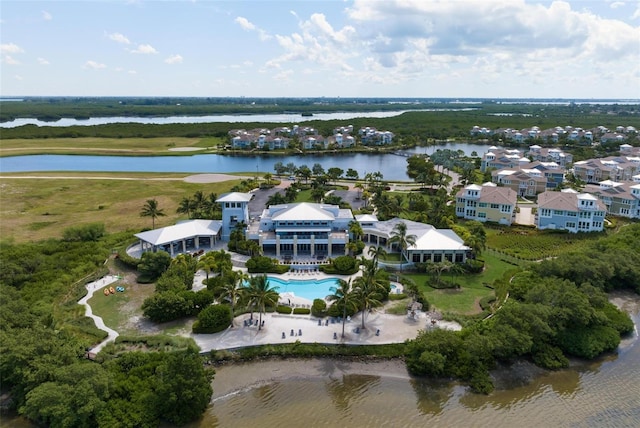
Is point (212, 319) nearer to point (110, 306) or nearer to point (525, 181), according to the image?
point (110, 306)

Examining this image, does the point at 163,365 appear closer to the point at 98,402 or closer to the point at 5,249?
the point at 98,402

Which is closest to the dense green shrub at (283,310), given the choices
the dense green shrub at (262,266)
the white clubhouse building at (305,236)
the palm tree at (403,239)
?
the dense green shrub at (262,266)

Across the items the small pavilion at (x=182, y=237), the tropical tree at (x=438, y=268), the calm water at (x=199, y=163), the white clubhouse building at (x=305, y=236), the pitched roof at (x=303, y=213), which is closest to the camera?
the tropical tree at (x=438, y=268)

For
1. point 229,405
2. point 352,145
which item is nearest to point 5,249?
point 229,405

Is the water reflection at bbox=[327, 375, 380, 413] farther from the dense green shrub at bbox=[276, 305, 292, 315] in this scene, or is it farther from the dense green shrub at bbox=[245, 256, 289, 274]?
the dense green shrub at bbox=[245, 256, 289, 274]

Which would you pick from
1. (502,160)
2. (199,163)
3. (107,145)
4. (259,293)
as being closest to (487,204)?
(502,160)

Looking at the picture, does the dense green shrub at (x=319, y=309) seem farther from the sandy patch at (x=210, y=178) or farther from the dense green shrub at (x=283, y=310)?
the sandy patch at (x=210, y=178)
